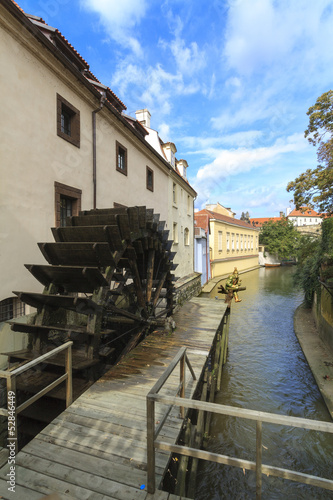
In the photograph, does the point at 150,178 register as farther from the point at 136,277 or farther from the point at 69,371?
the point at 69,371

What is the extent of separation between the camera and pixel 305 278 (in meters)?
13.6

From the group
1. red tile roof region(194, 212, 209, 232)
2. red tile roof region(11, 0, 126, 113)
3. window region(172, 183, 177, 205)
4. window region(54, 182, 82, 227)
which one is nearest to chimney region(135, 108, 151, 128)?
window region(172, 183, 177, 205)

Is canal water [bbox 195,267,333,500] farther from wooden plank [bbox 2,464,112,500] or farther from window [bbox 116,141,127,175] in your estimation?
window [bbox 116,141,127,175]

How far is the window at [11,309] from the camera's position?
5.34 metres

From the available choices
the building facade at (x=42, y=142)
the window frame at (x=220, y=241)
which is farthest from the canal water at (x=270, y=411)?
the window frame at (x=220, y=241)

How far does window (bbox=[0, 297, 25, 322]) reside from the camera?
17.5 feet

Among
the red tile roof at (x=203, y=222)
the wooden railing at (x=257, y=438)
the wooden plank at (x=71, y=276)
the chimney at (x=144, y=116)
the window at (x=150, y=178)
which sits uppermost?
the chimney at (x=144, y=116)

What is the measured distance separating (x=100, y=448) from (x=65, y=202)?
19.1 feet

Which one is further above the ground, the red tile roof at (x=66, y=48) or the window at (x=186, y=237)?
the red tile roof at (x=66, y=48)

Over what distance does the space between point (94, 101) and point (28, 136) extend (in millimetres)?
2871

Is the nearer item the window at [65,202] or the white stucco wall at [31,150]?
the white stucco wall at [31,150]

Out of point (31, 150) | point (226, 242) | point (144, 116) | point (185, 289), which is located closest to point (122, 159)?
point (31, 150)

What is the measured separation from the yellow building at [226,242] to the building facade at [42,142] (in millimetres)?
16220

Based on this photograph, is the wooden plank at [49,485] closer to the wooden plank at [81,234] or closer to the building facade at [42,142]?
the wooden plank at [81,234]
